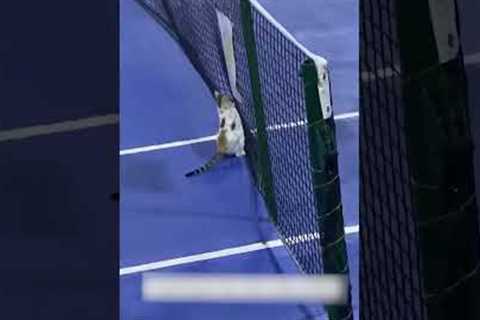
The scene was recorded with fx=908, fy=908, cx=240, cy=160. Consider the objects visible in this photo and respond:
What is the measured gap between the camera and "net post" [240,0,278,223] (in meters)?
1.04

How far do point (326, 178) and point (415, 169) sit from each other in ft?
0.32

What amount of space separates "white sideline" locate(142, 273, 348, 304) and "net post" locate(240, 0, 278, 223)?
83 mm

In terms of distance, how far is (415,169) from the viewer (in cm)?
96

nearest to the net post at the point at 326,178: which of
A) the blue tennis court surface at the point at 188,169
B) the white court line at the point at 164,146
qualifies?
the blue tennis court surface at the point at 188,169
